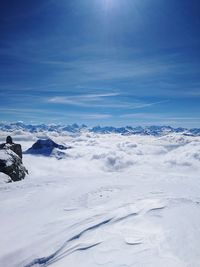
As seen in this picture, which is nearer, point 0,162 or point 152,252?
point 152,252

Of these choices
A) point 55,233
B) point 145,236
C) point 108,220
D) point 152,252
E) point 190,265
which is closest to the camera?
point 190,265

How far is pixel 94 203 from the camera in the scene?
18641mm

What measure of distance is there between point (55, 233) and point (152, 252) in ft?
15.9

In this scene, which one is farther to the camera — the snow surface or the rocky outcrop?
the rocky outcrop

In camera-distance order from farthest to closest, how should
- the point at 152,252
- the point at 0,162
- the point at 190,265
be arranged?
1. the point at 0,162
2. the point at 152,252
3. the point at 190,265

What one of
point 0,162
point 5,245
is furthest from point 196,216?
point 0,162

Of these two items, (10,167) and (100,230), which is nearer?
(100,230)

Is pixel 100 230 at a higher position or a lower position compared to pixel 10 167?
higher

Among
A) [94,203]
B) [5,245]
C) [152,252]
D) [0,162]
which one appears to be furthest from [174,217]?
[0,162]

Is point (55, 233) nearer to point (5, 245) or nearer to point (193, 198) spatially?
point (5, 245)

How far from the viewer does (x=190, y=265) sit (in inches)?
366

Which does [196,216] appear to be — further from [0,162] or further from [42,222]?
[0,162]

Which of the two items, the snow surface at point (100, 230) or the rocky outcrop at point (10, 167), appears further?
the rocky outcrop at point (10, 167)

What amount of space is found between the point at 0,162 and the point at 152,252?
39794 mm
